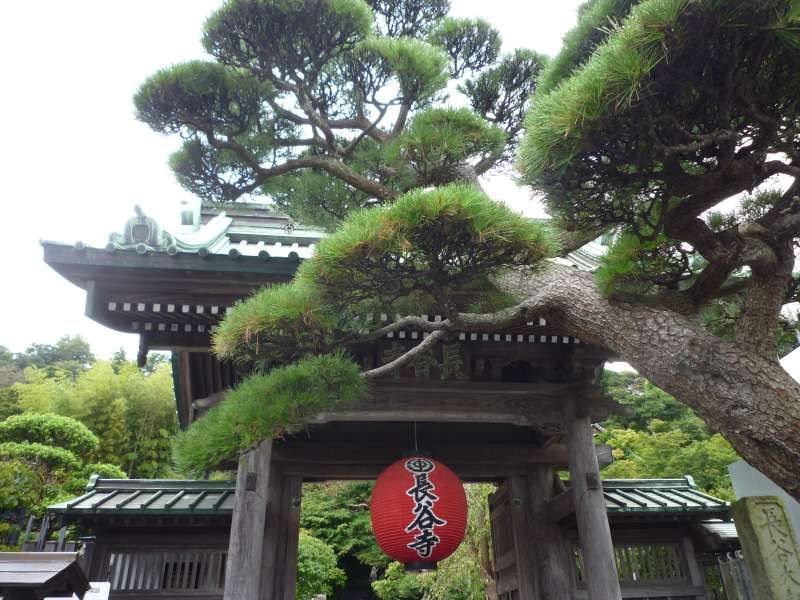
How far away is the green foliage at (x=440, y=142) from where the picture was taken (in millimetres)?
4160

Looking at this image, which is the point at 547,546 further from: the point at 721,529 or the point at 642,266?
the point at 642,266

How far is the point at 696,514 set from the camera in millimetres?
5902

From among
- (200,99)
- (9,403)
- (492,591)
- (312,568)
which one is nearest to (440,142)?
(200,99)

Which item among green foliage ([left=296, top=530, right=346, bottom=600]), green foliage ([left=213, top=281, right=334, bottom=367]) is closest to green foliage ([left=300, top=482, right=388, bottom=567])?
green foliage ([left=296, top=530, right=346, bottom=600])

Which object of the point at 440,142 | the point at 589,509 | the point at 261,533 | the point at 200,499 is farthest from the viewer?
the point at 200,499

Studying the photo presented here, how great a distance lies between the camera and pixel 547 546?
566cm

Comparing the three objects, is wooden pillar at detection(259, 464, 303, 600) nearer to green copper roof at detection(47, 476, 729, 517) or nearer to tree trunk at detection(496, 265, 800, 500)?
green copper roof at detection(47, 476, 729, 517)

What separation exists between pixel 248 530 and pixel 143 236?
85.7 inches

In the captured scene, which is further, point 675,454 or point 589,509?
point 675,454

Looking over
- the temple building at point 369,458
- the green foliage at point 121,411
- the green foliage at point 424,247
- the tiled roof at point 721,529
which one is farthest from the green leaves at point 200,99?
the green foliage at point 121,411

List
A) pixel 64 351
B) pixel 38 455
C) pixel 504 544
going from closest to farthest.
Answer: pixel 504 544
pixel 38 455
pixel 64 351

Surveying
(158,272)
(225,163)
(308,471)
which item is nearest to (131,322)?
(158,272)

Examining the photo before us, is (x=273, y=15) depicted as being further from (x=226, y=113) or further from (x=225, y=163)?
(x=225, y=163)

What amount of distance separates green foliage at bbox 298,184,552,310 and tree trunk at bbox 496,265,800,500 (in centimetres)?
37
